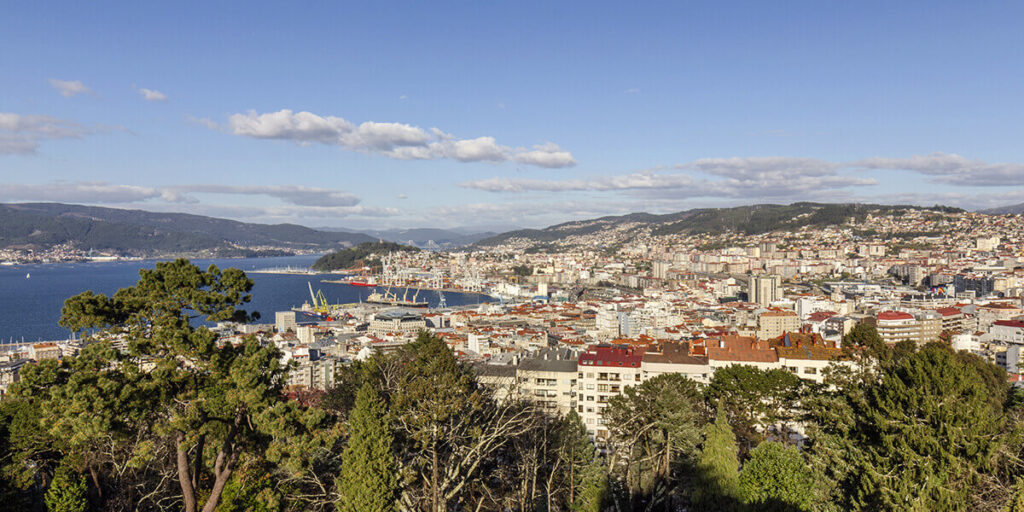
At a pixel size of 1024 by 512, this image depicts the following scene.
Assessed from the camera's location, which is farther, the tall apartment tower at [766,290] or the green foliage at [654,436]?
the tall apartment tower at [766,290]

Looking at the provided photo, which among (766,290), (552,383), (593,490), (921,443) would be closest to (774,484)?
(921,443)

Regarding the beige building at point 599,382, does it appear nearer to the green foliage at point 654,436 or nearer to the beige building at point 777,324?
the green foliage at point 654,436

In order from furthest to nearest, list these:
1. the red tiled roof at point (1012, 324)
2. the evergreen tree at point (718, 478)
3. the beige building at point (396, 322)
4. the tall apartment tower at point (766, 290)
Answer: the tall apartment tower at point (766, 290) < the beige building at point (396, 322) < the red tiled roof at point (1012, 324) < the evergreen tree at point (718, 478)

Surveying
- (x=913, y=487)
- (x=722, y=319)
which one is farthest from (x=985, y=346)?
(x=913, y=487)

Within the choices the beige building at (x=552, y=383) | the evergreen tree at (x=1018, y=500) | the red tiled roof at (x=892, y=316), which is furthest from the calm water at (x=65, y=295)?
the evergreen tree at (x=1018, y=500)

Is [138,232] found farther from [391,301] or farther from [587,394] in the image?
[587,394]

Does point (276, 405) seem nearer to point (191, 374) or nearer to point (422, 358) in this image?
point (191, 374)
